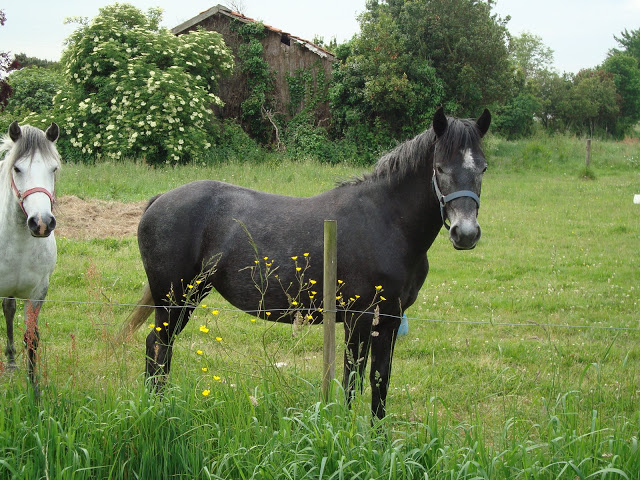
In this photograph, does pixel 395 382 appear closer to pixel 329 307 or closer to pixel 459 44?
pixel 329 307

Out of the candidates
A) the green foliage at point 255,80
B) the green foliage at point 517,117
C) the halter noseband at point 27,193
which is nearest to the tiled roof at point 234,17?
the green foliage at point 255,80

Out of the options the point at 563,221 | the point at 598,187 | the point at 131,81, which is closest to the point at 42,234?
the point at 563,221

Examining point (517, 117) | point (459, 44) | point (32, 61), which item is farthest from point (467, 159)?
point (32, 61)

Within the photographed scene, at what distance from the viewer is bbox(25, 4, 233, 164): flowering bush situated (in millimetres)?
16656

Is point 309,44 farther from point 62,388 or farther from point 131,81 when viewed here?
point 62,388

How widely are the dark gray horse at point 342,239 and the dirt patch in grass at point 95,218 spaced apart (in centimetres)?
530

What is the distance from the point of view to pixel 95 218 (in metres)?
10.4

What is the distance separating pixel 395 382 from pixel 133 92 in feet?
47.2

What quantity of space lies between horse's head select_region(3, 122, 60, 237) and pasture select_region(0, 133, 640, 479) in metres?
0.71

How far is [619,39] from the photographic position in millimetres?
62094

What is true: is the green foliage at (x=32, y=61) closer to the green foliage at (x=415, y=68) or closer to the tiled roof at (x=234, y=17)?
the tiled roof at (x=234, y=17)

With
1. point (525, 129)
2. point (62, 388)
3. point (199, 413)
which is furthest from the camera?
point (525, 129)

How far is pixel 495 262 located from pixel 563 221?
3.71 metres

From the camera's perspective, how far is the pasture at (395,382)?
287cm
